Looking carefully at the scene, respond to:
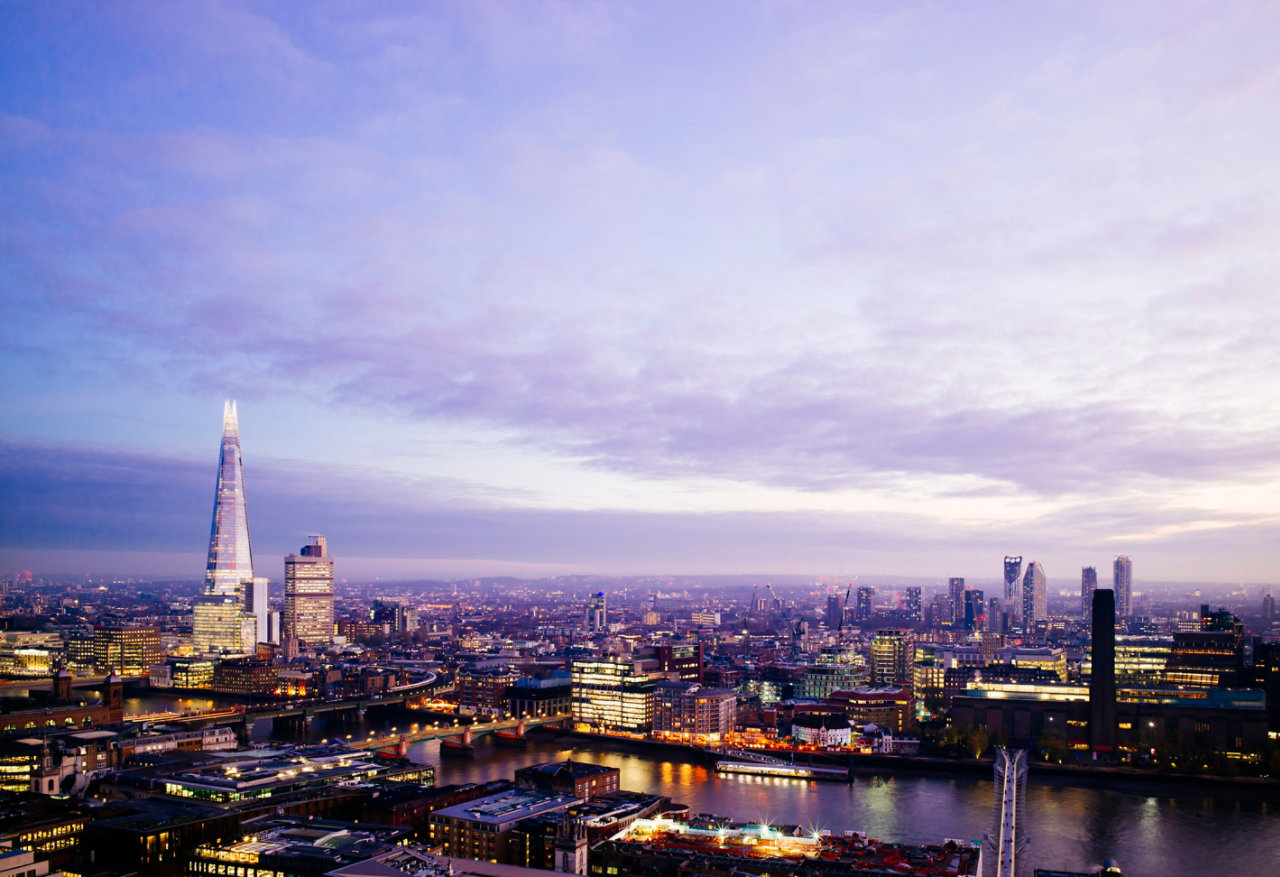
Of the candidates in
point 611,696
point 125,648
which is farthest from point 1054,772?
point 125,648

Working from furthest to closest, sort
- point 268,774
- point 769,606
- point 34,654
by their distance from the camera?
1. point 769,606
2. point 34,654
3. point 268,774

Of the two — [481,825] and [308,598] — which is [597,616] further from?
[481,825]

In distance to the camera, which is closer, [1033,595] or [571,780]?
[571,780]

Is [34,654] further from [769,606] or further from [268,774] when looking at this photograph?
[769,606]

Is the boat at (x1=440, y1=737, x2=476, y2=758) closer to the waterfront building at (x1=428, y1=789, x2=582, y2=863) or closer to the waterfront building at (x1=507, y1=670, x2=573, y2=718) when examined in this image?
the waterfront building at (x1=507, y1=670, x2=573, y2=718)

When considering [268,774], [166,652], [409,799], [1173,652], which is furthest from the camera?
[166,652]

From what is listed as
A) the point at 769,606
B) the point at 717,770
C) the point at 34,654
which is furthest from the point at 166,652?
the point at 769,606

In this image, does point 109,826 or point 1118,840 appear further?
point 1118,840
